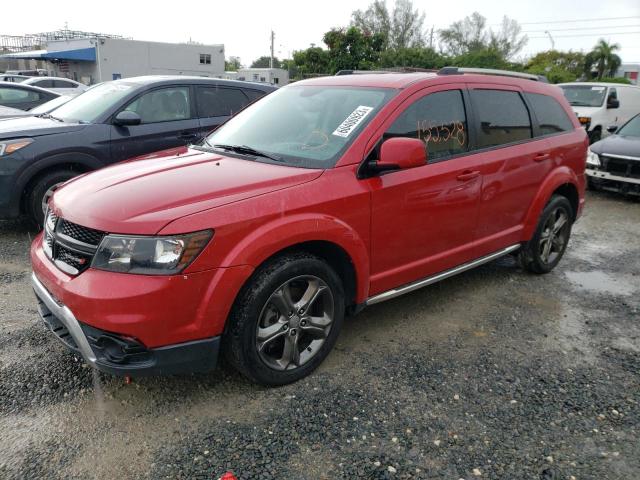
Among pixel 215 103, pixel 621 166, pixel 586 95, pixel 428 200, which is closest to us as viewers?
pixel 428 200

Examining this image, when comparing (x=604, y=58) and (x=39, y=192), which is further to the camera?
(x=604, y=58)

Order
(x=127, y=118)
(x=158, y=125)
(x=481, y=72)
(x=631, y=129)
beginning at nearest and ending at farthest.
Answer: (x=481, y=72) < (x=127, y=118) < (x=158, y=125) < (x=631, y=129)

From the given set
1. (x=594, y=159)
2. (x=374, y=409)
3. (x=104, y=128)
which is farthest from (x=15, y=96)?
(x=594, y=159)

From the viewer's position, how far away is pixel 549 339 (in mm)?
3721

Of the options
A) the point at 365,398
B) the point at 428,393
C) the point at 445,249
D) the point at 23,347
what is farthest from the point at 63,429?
the point at 445,249

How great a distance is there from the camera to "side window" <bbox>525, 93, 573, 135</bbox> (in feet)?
14.8

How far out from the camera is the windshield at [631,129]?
358 inches

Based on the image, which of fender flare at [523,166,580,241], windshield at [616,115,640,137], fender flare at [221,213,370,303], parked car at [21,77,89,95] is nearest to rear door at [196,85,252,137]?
fender flare at [523,166,580,241]

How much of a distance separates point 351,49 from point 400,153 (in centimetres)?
3338

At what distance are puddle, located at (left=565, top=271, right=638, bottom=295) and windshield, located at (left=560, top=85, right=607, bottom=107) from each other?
32.0 ft

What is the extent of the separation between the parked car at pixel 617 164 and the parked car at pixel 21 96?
1057 centimetres

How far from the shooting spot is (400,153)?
302 centimetres

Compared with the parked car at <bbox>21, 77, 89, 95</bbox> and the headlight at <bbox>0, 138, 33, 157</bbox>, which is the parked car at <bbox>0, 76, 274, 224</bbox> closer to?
the headlight at <bbox>0, 138, 33, 157</bbox>

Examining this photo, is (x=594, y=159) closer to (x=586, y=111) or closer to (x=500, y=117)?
(x=586, y=111)
